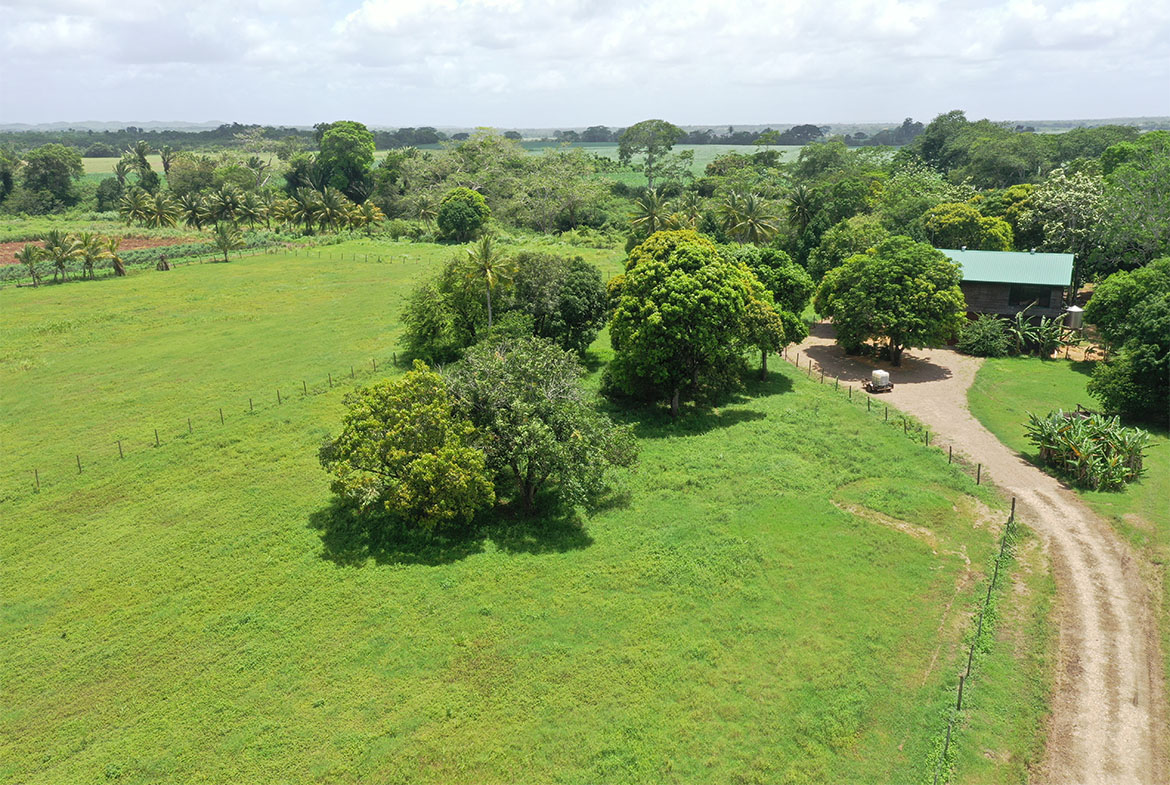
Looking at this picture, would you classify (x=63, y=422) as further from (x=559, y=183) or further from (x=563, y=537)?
(x=559, y=183)

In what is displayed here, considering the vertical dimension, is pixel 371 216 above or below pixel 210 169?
below

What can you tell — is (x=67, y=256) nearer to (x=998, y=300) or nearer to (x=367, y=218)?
(x=367, y=218)

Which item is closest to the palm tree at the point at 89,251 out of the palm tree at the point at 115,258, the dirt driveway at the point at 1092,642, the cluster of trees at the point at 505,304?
the palm tree at the point at 115,258

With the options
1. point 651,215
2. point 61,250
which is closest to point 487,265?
point 651,215

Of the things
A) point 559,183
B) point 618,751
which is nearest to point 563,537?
point 618,751

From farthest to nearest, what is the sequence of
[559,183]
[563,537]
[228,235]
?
[559,183]
[228,235]
[563,537]
